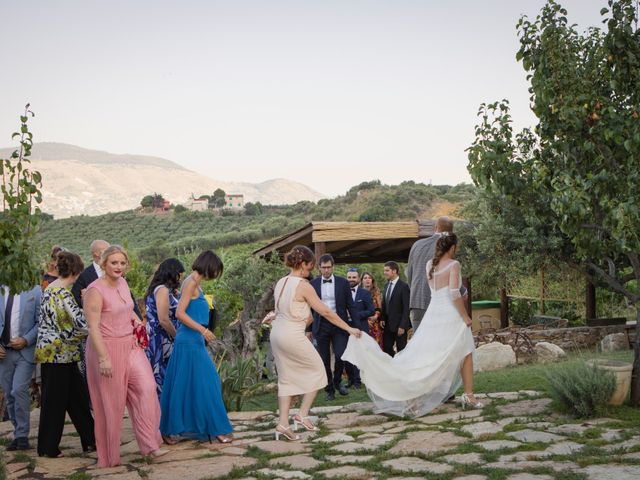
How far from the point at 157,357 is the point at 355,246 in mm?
10622

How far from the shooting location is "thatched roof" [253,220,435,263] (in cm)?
1441

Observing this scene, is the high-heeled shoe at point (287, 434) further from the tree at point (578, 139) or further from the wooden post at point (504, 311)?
the wooden post at point (504, 311)

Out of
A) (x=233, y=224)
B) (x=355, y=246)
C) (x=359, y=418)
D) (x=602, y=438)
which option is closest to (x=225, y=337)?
(x=355, y=246)

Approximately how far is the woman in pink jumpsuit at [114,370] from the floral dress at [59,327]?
44cm

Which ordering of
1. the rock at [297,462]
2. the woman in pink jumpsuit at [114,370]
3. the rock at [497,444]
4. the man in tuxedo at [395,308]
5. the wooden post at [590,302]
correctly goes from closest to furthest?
the rock at [297,462], the rock at [497,444], the woman in pink jumpsuit at [114,370], the man in tuxedo at [395,308], the wooden post at [590,302]

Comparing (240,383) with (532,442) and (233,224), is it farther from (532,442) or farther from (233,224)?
(233,224)

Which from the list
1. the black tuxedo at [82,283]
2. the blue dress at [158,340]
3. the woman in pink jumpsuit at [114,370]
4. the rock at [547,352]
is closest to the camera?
the woman in pink jumpsuit at [114,370]

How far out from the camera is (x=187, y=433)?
7.04m

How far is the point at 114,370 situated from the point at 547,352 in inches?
364

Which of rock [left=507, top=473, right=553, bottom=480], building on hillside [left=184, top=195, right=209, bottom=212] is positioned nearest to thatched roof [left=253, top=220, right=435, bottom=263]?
rock [left=507, top=473, right=553, bottom=480]

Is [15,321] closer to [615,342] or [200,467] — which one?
[200,467]

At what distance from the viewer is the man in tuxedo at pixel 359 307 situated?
33.9ft

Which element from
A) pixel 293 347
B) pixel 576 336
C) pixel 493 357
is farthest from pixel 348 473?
pixel 576 336

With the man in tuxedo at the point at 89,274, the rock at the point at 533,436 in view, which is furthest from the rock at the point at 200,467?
the rock at the point at 533,436
